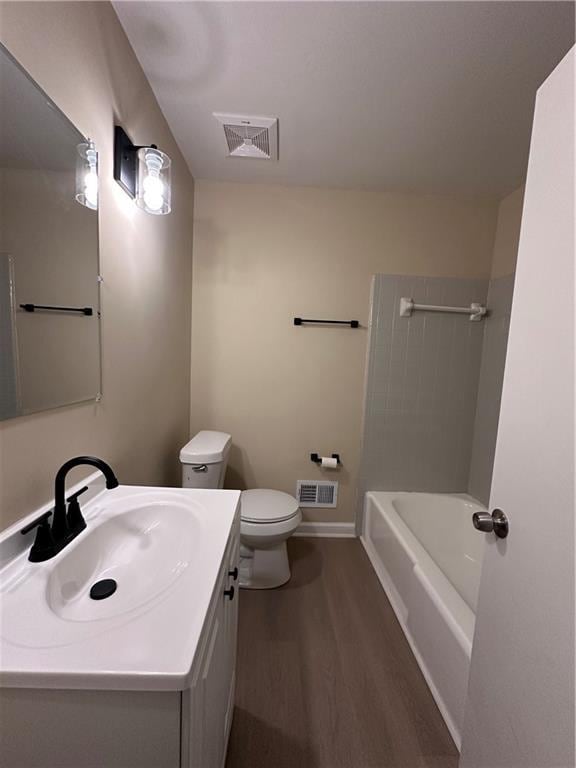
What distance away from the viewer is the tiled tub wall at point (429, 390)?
7.19ft

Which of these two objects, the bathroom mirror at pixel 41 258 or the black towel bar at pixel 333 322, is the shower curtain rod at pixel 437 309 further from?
the bathroom mirror at pixel 41 258

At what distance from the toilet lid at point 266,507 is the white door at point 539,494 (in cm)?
106

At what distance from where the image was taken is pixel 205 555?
75 cm

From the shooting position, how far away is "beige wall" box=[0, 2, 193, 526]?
2.47ft

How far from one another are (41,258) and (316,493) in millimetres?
2083

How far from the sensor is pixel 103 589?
74 cm

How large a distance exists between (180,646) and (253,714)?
42.5 inches

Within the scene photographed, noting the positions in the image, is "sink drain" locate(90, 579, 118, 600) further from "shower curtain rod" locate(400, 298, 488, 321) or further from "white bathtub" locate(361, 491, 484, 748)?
"shower curtain rod" locate(400, 298, 488, 321)

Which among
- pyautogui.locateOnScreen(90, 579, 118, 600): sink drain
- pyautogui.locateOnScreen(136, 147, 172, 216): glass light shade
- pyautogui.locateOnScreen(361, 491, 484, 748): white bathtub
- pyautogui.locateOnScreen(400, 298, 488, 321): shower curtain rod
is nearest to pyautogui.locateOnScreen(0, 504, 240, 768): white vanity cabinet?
pyautogui.locateOnScreen(90, 579, 118, 600): sink drain

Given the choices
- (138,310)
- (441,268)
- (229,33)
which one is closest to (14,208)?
(138,310)

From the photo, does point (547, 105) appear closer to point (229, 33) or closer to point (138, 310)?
point (229, 33)

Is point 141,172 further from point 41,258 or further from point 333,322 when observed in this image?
point 333,322

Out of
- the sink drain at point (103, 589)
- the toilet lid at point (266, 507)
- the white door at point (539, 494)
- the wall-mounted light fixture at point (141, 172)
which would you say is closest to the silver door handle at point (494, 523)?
the white door at point (539, 494)

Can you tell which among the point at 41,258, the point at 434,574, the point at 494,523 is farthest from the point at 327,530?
the point at 41,258
